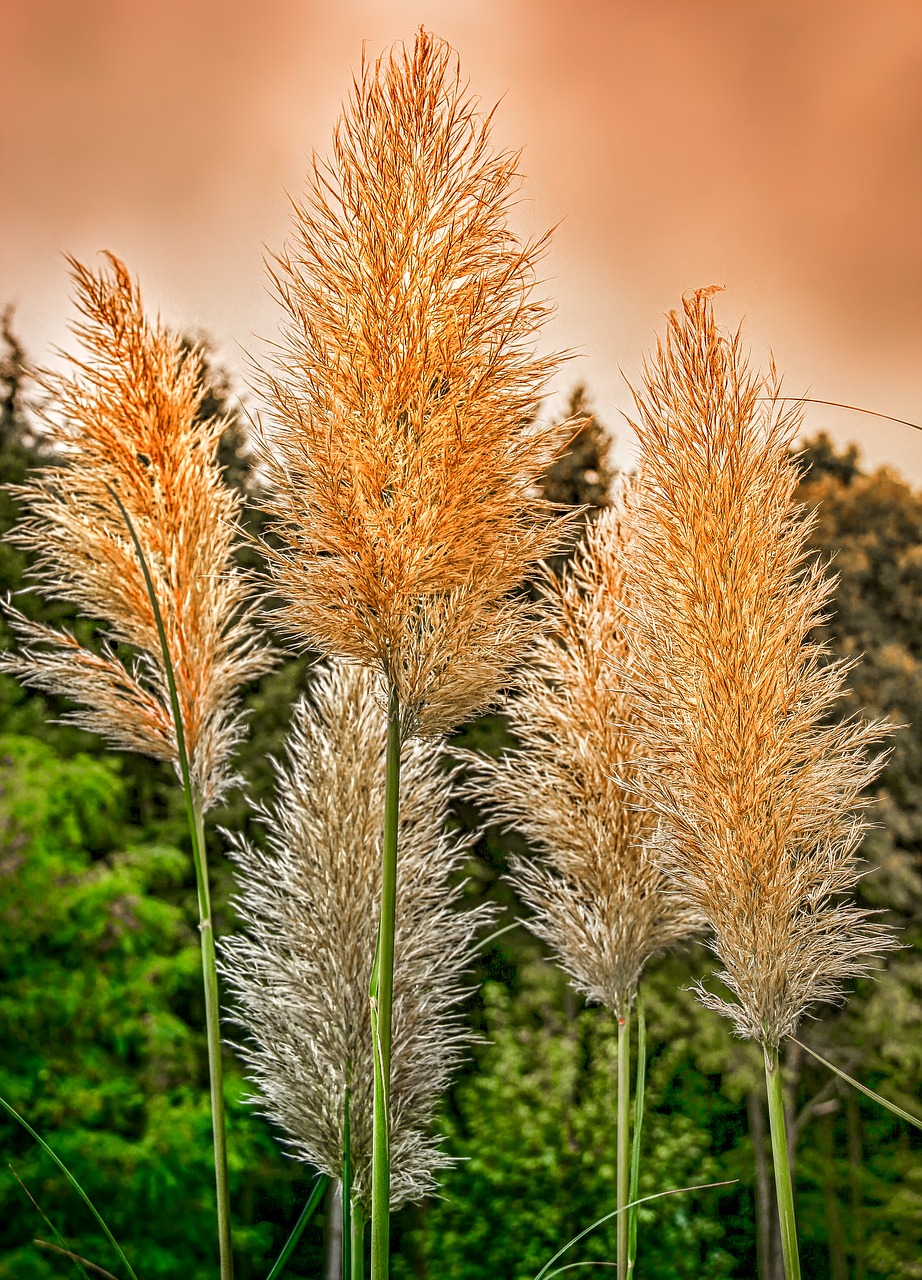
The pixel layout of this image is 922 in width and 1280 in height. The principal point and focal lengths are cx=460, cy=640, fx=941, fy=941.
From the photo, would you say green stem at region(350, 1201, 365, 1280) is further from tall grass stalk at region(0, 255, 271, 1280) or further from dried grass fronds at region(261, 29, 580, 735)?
dried grass fronds at region(261, 29, 580, 735)

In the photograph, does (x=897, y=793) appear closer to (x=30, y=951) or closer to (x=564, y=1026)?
(x=564, y=1026)

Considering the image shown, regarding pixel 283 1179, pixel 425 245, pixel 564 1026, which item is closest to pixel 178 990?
pixel 283 1179

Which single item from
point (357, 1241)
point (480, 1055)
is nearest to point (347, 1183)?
point (357, 1241)

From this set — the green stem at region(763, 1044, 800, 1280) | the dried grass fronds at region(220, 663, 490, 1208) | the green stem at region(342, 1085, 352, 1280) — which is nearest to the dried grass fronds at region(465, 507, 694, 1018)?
the dried grass fronds at region(220, 663, 490, 1208)

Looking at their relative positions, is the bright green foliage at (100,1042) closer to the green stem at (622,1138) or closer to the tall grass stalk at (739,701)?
the green stem at (622,1138)

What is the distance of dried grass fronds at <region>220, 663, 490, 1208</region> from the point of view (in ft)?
4.71

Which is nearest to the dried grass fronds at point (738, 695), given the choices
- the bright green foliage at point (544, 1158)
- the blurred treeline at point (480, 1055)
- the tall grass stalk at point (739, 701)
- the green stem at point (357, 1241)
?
the tall grass stalk at point (739, 701)

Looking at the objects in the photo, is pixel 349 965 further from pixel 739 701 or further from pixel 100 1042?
pixel 100 1042

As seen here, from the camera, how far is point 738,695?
1.21m

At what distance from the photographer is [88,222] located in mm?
2676

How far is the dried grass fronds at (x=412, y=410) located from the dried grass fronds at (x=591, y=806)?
346mm

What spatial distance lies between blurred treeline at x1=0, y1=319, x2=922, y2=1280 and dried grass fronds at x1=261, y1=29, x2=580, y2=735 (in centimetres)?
181

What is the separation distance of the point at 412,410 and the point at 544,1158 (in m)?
3.25

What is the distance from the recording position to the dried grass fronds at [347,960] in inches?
56.5
